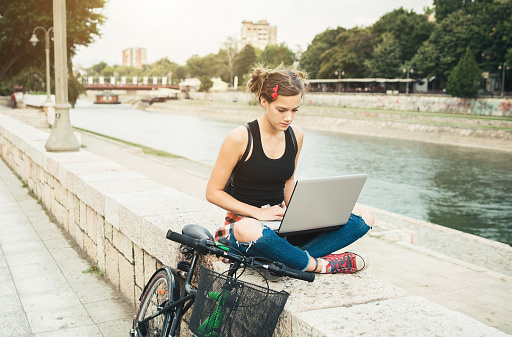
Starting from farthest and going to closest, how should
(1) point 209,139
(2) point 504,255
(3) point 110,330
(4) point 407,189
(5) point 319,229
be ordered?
(1) point 209,139 → (4) point 407,189 → (2) point 504,255 → (3) point 110,330 → (5) point 319,229

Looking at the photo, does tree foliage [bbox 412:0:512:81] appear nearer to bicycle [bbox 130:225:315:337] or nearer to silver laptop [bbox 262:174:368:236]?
silver laptop [bbox 262:174:368:236]

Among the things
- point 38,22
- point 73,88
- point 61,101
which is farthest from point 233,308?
point 73,88

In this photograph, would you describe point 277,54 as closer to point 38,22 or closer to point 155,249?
point 38,22

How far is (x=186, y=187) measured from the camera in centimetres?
1215

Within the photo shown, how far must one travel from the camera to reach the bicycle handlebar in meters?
2.29

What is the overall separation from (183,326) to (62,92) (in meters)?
6.44

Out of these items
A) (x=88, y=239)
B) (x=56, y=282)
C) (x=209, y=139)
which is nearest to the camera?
(x=56, y=282)

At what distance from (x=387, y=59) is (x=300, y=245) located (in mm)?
71427

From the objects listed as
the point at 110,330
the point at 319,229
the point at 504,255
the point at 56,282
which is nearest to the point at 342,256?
the point at 319,229

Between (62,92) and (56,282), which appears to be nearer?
(56,282)

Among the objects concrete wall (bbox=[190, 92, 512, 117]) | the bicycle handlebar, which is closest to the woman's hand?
the bicycle handlebar

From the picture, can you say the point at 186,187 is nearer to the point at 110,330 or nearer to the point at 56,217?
the point at 56,217

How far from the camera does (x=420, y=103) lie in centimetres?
5688

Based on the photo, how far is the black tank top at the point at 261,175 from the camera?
9.80 feet
